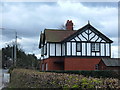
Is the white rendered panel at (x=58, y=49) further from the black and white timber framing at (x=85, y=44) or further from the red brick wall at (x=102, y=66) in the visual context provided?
the red brick wall at (x=102, y=66)

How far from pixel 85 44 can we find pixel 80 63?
10.2ft

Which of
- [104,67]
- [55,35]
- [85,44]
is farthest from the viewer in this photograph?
[55,35]

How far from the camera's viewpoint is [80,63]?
135 ft

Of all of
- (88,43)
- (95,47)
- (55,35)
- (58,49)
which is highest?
(55,35)

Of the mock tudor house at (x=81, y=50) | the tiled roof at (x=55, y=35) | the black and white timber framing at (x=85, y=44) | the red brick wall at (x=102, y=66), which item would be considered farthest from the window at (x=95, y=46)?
the tiled roof at (x=55, y=35)

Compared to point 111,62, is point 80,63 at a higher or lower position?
lower

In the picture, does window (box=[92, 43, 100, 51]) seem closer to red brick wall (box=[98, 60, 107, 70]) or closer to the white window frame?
the white window frame

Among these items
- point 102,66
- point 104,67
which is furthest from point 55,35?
point 104,67

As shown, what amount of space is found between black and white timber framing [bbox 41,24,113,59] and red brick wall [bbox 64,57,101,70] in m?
0.64

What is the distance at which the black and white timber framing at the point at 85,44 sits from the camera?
40.4 meters

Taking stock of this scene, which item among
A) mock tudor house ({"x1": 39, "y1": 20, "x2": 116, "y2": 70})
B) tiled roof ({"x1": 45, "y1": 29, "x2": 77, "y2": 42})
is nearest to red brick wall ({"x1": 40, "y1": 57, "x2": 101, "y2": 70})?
mock tudor house ({"x1": 39, "y1": 20, "x2": 116, "y2": 70})

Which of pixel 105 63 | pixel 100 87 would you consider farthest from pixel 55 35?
pixel 100 87

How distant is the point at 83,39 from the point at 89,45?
4.39 feet

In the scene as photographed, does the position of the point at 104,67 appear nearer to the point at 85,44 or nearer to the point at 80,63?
the point at 80,63
